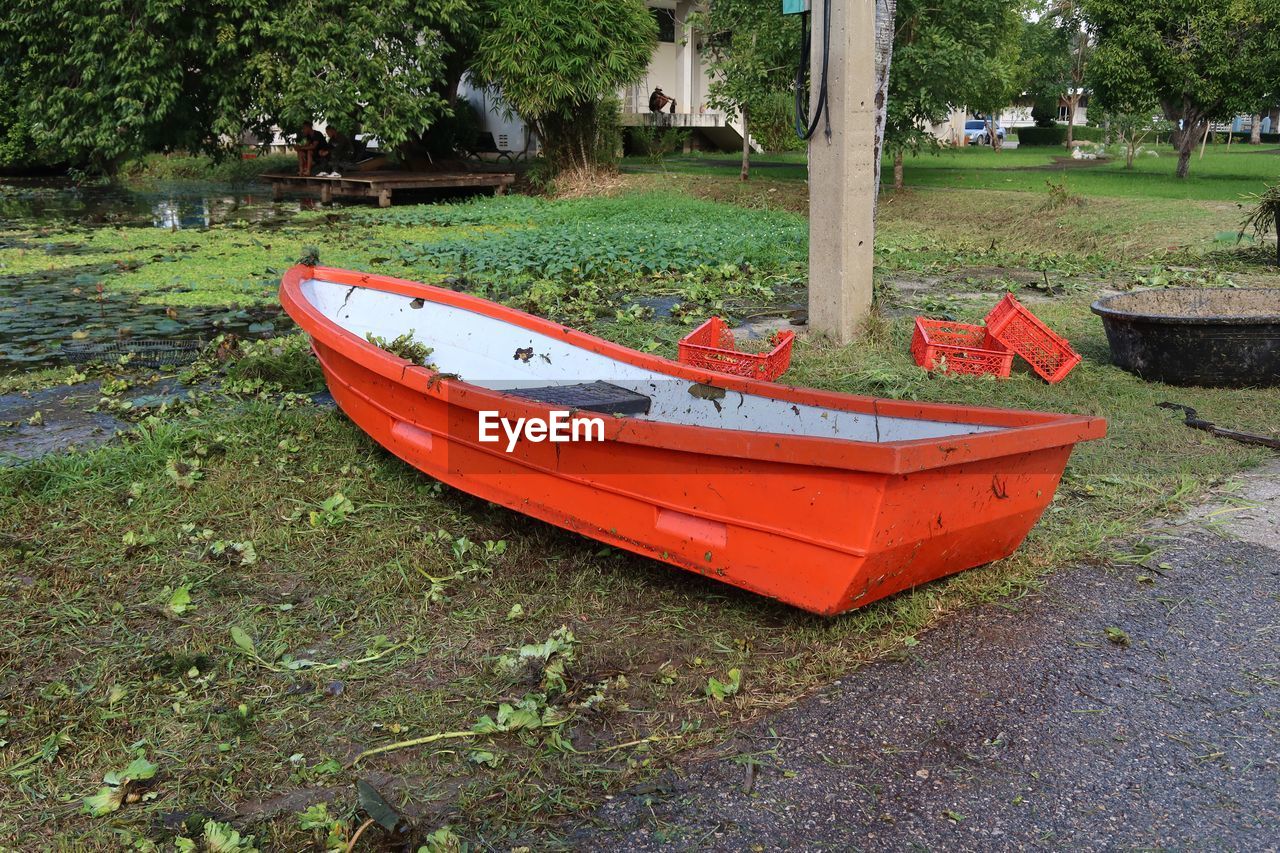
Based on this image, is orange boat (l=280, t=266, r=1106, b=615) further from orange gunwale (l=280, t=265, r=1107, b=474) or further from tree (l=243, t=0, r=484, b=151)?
tree (l=243, t=0, r=484, b=151)

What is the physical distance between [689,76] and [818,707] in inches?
1187

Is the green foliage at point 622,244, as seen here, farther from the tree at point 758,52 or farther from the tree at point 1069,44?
the tree at point 1069,44

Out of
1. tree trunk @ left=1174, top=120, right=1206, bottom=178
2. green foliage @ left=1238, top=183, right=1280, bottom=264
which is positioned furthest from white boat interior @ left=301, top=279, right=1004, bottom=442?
tree trunk @ left=1174, top=120, right=1206, bottom=178

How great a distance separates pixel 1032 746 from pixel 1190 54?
2051 centimetres

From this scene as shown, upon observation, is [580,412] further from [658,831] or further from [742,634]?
[658,831]

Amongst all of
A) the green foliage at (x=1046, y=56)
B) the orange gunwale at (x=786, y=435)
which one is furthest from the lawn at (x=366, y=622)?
the green foliage at (x=1046, y=56)

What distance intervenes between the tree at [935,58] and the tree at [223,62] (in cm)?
800

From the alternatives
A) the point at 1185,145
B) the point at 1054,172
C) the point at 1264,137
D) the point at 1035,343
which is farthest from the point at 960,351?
the point at 1264,137

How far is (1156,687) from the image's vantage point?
11.6ft

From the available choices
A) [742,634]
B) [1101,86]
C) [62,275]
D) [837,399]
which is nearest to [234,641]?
[742,634]

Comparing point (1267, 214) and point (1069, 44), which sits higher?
point (1069, 44)

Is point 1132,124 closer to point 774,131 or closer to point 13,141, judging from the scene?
point 774,131

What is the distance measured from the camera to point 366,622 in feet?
13.4

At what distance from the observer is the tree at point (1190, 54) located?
19.4 meters
